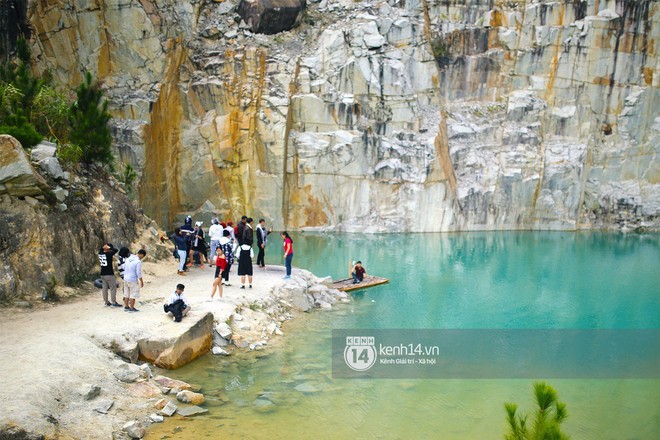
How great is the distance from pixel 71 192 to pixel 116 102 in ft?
68.8

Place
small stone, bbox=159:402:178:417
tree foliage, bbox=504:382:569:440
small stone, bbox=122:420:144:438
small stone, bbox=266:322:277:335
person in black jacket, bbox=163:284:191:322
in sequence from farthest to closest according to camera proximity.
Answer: small stone, bbox=266:322:277:335, person in black jacket, bbox=163:284:191:322, small stone, bbox=159:402:178:417, small stone, bbox=122:420:144:438, tree foliage, bbox=504:382:569:440

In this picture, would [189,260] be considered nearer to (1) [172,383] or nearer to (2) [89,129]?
(2) [89,129]

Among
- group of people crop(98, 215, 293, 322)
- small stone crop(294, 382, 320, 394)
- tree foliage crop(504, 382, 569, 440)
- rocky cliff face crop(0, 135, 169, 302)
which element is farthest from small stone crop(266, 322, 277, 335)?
tree foliage crop(504, 382, 569, 440)

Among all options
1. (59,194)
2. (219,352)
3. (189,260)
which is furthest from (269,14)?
(219,352)

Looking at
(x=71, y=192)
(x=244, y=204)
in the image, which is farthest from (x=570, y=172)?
(x=71, y=192)

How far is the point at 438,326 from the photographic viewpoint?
1596 cm

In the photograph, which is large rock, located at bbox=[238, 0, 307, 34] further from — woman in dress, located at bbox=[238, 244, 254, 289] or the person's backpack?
woman in dress, located at bbox=[238, 244, 254, 289]

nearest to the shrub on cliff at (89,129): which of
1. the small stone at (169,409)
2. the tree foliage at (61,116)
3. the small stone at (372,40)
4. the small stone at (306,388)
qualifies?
the tree foliage at (61,116)

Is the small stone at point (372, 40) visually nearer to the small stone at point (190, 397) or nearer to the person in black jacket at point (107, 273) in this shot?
the person in black jacket at point (107, 273)

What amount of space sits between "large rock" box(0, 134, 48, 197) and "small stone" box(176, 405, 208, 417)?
7235 millimetres

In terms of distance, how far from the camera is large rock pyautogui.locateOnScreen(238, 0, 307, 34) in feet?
132

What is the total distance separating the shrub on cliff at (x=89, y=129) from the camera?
1725 cm

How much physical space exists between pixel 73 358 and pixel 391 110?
3390cm

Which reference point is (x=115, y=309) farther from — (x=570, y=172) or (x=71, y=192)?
(x=570, y=172)
